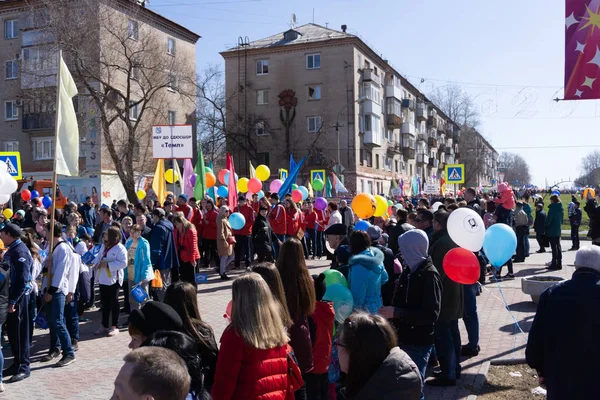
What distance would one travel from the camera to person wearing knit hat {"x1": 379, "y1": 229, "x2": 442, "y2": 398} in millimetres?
4898


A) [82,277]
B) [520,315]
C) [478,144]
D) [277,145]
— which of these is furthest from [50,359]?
[478,144]

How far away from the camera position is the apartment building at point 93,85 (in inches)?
1133

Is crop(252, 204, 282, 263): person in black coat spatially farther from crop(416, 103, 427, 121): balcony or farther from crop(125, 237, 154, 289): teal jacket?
crop(416, 103, 427, 121): balcony

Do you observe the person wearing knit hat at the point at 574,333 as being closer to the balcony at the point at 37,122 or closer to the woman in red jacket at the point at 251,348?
the woman in red jacket at the point at 251,348

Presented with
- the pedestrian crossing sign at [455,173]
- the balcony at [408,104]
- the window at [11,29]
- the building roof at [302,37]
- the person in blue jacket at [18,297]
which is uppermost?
the building roof at [302,37]

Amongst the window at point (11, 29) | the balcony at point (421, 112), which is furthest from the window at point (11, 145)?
the balcony at point (421, 112)

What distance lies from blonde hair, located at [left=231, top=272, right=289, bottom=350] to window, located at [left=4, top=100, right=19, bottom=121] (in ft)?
139

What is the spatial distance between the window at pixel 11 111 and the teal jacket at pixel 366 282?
41232mm

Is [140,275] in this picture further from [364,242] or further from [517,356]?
[517,356]

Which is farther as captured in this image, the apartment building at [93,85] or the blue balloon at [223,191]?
the apartment building at [93,85]

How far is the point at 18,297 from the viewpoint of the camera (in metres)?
6.64

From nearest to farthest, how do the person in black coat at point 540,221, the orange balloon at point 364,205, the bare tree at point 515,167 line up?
the orange balloon at point 364,205
the person in black coat at point 540,221
the bare tree at point 515,167

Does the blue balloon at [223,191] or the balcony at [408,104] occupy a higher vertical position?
the balcony at [408,104]

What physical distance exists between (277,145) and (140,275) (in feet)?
130
